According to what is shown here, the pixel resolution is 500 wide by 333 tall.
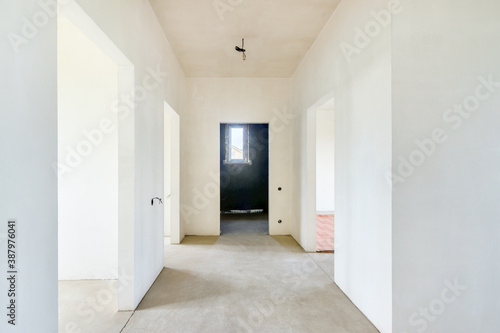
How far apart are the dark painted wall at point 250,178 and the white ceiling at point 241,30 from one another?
11.4ft

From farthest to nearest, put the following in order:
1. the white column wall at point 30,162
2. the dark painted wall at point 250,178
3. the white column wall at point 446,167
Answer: the dark painted wall at point 250,178 → the white column wall at point 446,167 → the white column wall at point 30,162

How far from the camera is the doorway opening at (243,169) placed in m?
7.97

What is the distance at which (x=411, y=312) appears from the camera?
1.90 m

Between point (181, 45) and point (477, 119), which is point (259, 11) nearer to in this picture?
point (181, 45)

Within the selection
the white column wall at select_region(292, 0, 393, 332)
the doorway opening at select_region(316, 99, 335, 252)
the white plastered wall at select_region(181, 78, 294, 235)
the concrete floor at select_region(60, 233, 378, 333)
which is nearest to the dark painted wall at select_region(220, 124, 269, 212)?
the doorway opening at select_region(316, 99, 335, 252)

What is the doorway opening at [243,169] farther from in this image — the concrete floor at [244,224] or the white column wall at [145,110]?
the white column wall at [145,110]

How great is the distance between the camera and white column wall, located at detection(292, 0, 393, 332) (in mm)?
1999

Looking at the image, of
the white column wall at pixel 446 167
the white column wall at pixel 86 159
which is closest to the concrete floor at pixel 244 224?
the white column wall at pixel 86 159

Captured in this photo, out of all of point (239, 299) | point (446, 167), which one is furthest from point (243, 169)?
point (446, 167)

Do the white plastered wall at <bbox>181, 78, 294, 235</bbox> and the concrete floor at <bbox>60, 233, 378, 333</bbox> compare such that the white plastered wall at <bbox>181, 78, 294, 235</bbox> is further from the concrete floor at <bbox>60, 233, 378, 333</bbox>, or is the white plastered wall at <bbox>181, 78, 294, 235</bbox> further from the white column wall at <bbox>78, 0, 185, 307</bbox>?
the white column wall at <bbox>78, 0, 185, 307</bbox>

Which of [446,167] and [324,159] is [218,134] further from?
[446,167]

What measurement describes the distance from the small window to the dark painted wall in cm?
15

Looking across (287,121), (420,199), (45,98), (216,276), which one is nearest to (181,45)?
(287,121)

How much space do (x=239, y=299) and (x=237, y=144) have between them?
5.82 metres
